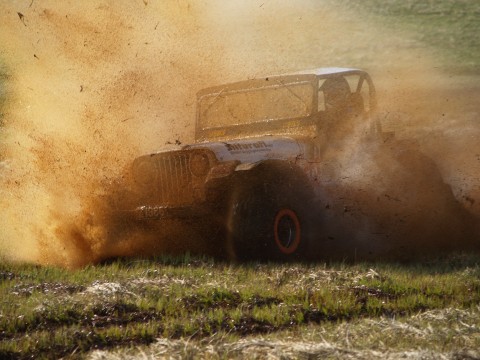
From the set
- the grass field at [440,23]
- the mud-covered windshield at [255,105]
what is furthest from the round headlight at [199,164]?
the grass field at [440,23]

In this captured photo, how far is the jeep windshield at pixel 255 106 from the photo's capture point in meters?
11.1

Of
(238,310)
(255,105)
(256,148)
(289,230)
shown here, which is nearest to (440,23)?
(255,105)

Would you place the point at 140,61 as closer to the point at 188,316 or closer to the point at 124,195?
the point at 124,195

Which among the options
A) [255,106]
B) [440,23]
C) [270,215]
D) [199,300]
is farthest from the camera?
[440,23]

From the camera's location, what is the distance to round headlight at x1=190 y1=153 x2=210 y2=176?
32.8 ft

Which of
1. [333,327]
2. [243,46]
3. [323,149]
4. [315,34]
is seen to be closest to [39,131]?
[323,149]

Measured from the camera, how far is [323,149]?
35.9 feet

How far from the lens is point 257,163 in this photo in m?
9.70

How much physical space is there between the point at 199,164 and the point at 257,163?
0.70m

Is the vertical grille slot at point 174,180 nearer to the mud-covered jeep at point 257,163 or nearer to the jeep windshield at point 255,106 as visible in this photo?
the mud-covered jeep at point 257,163

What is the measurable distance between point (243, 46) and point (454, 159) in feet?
77.5

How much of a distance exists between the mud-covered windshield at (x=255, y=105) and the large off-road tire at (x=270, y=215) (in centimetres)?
127

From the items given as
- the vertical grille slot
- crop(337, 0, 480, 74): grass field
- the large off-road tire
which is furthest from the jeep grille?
crop(337, 0, 480, 74): grass field

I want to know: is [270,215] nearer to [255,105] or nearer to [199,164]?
[199,164]
